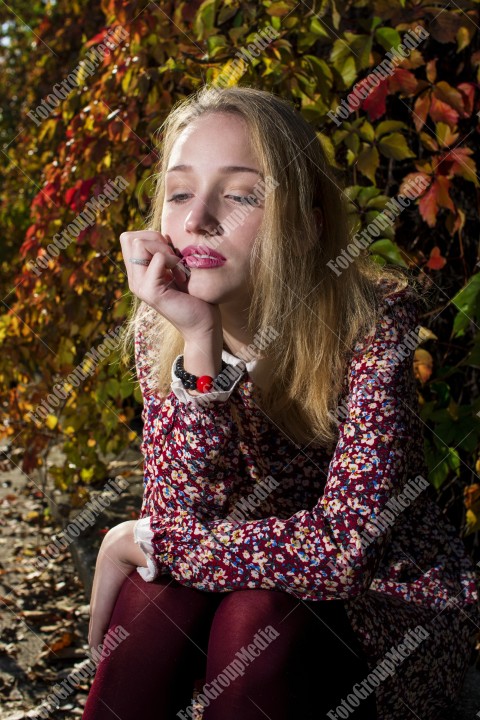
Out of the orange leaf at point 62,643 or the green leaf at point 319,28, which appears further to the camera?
the orange leaf at point 62,643

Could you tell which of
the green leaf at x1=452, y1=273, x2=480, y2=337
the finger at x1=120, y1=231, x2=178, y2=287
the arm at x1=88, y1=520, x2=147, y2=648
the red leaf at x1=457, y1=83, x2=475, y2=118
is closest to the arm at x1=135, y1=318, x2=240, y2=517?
the arm at x1=88, y1=520, x2=147, y2=648

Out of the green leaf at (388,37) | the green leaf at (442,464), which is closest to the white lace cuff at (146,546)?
the green leaf at (442,464)

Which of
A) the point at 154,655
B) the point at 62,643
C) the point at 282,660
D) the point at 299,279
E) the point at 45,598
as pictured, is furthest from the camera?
the point at 45,598

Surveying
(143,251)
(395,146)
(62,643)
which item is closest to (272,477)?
(143,251)

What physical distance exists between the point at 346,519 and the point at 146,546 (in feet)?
1.50

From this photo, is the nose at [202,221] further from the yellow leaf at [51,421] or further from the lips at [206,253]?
the yellow leaf at [51,421]

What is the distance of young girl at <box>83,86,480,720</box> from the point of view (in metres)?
1.63

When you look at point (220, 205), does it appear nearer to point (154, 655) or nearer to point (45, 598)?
point (154, 655)

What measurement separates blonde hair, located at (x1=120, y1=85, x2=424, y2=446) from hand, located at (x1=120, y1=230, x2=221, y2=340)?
0.15 metres

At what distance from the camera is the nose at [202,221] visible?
181 cm

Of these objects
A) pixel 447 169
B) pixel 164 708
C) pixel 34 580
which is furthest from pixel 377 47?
pixel 34 580

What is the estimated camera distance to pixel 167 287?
1.88 metres

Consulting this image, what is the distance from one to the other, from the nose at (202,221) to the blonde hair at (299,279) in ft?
0.34

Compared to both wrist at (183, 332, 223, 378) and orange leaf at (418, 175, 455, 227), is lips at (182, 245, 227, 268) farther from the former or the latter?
orange leaf at (418, 175, 455, 227)
